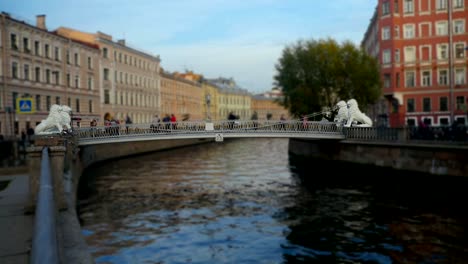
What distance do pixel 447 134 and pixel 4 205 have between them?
22388 millimetres

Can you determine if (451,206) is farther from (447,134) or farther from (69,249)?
(69,249)

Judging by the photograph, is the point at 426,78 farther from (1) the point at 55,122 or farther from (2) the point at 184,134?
(1) the point at 55,122

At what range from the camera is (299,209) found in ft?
63.1

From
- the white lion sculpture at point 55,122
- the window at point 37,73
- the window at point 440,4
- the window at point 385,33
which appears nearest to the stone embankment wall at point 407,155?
the white lion sculpture at point 55,122

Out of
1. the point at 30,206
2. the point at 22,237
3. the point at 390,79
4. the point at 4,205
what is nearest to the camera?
the point at 22,237

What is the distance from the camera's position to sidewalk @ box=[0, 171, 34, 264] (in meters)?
6.59

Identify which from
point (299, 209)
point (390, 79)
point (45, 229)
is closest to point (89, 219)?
point (299, 209)

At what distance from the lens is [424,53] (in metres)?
Answer: 50.2

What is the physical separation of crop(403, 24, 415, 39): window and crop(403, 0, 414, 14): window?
1433 mm

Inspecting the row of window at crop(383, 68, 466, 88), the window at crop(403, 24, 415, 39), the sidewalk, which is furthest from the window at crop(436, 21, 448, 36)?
the sidewalk

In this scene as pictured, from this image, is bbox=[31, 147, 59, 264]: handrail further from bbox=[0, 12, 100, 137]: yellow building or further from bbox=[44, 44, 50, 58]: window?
bbox=[44, 44, 50, 58]: window

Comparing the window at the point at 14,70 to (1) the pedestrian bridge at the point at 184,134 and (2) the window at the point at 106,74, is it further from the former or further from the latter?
(1) the pedestrian bridge at the point at 184,134

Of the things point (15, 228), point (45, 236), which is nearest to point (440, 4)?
point (15, 228)

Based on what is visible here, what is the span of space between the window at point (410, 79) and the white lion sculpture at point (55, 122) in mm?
39946
